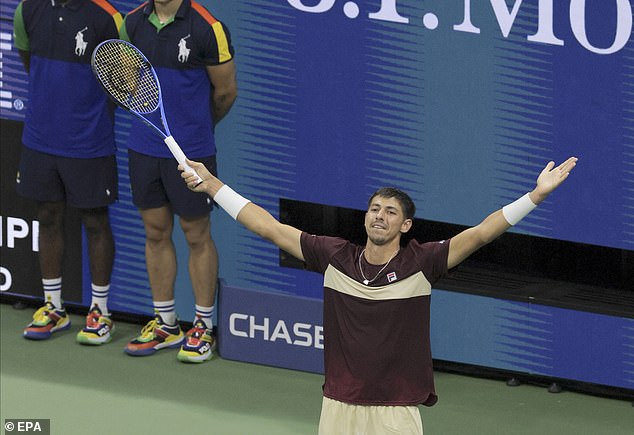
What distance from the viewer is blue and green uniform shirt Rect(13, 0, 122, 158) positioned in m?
9.29

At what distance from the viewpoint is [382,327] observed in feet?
22.0

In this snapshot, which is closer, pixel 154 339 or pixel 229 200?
pixel 229 200

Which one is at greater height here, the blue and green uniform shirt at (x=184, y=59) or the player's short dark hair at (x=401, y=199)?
the blue and green uniform shirt at (x=184, y=59)

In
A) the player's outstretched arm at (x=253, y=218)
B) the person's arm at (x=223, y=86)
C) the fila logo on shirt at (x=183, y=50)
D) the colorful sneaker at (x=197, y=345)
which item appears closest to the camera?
the player's outstretched arm at (x=253, y=218)

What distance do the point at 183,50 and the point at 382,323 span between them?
2.88 metres

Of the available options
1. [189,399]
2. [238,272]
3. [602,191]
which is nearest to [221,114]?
[238,272]

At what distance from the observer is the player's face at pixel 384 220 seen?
671 cm

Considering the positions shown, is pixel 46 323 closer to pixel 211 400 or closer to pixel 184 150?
pixel 211 400

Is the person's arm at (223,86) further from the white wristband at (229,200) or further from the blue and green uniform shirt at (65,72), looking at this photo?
the white wristband at (229,200)

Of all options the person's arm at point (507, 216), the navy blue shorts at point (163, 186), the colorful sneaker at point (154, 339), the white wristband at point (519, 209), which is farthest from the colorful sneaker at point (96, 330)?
the white wristband at point (519, 209)

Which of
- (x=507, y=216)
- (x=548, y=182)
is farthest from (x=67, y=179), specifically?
(x=548, y=182)

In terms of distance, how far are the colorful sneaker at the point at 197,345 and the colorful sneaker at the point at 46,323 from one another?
3.03ft

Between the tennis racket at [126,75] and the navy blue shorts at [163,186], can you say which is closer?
the tennis racket at [126,75]

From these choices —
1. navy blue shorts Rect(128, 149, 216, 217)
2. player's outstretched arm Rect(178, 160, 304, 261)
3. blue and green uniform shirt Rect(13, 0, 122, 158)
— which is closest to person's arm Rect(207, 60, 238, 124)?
navy blue shorts Rect(128, 149, 216, 217)
